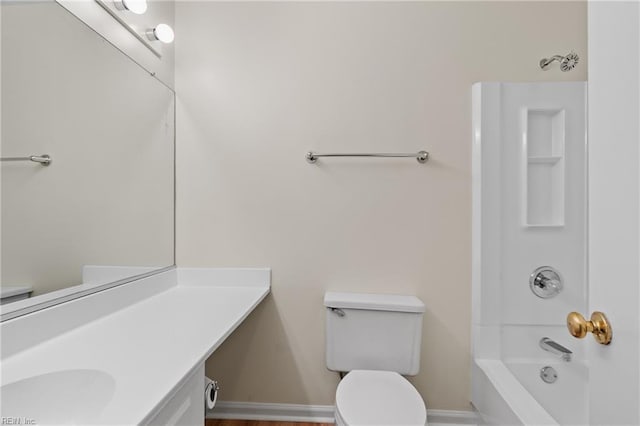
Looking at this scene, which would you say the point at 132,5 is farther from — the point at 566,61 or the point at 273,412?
the point at 273,412

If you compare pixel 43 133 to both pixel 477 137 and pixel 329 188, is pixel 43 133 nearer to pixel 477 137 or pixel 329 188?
pixel 329 188

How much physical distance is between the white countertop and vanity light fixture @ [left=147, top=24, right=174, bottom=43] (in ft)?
3.96

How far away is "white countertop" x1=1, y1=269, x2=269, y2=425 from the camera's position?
64 centimetres

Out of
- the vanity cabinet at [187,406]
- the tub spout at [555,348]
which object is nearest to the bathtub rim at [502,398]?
the tub spout at [555,348]

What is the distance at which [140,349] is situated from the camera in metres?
0.86

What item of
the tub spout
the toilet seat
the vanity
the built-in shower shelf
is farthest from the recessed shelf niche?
the vanity

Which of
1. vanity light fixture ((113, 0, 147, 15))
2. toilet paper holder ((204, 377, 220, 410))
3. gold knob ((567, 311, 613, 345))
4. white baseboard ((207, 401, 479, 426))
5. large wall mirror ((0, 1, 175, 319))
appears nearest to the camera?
gold knob ((567, 311, 613, 345))

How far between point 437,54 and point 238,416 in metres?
2.15

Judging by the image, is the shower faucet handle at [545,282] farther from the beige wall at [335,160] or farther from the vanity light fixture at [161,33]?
the vanity light fixture at [161,33]

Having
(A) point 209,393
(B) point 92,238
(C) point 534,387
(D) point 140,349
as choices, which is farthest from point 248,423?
(C) point 534,387

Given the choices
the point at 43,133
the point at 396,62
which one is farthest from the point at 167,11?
the point at 396,62

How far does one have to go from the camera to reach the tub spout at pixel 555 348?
139 centimetres

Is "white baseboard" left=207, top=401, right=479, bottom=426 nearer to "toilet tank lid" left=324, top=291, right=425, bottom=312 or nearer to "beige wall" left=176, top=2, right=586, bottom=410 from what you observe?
"beige wall" left=176, top=2, right=586, bottom=410

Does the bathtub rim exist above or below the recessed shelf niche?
below
